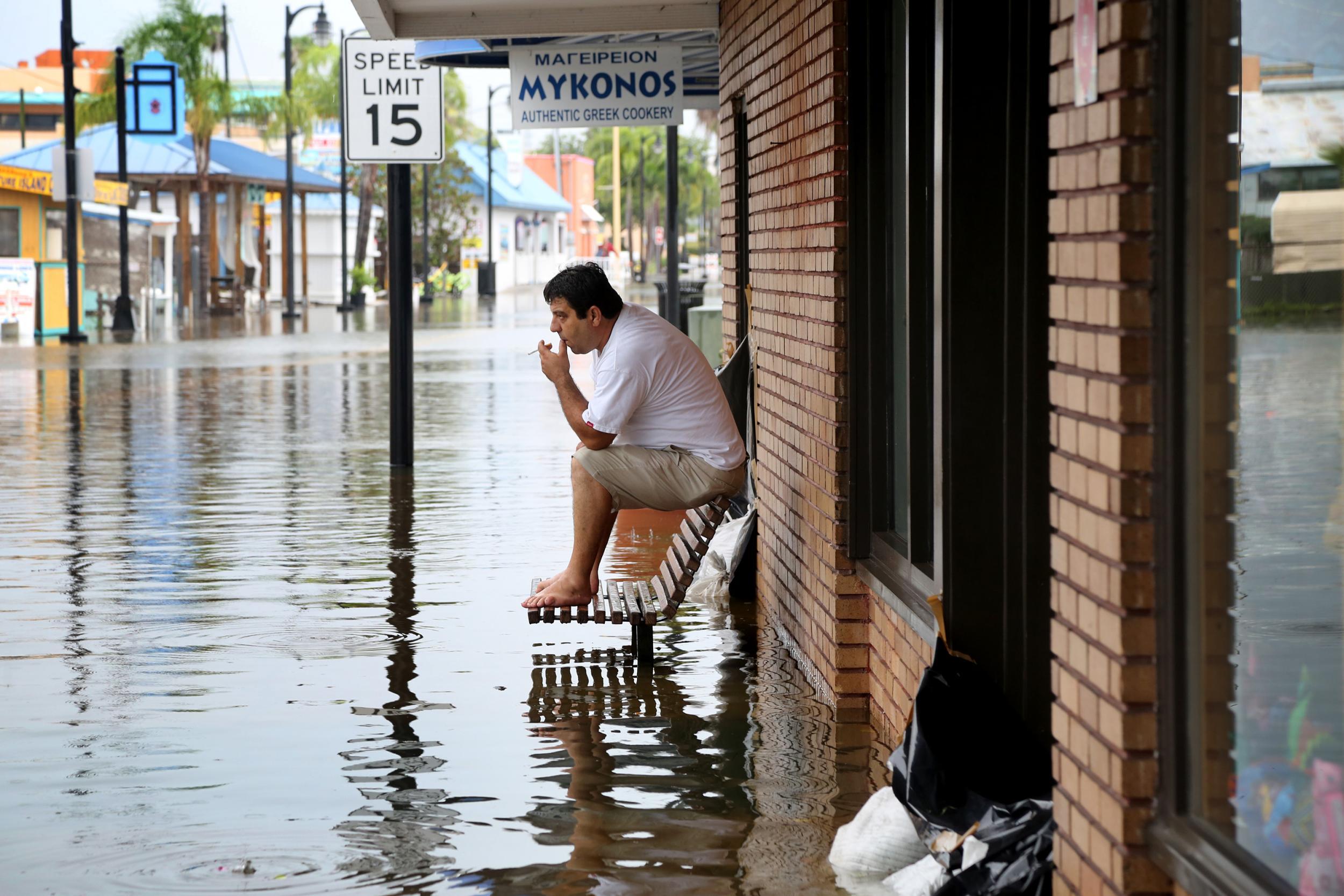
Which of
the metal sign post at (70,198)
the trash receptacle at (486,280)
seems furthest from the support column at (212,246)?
the metal sign post at (70,198)

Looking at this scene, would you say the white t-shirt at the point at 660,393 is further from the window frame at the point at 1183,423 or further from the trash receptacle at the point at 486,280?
the trash receptacle at the point at 486,280

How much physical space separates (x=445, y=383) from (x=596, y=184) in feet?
442

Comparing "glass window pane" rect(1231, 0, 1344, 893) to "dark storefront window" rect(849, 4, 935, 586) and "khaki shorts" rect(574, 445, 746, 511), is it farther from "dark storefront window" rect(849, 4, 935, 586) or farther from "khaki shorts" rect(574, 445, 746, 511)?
"khaki shorts" rect(574, 445, 746, 511)

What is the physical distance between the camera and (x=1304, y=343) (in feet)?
9.67

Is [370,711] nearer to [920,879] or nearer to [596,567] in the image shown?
[596,567]

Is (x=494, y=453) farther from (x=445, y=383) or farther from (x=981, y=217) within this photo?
(x=981, y=217)

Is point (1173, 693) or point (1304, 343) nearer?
point (1304, 343)

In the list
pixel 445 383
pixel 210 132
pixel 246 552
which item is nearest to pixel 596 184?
pixel 210 132

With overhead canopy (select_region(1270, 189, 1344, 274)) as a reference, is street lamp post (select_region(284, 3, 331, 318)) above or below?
above

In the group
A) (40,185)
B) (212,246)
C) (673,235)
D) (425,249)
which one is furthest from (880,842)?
(425,249)

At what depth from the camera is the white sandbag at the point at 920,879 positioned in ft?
13.2

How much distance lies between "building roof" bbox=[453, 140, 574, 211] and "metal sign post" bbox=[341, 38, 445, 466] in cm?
6196

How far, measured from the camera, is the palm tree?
49.2 meters

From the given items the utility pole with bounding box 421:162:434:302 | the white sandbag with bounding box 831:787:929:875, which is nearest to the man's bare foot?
the white sandbag with bounding box 831:787:929:875
